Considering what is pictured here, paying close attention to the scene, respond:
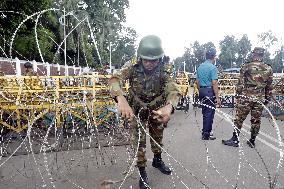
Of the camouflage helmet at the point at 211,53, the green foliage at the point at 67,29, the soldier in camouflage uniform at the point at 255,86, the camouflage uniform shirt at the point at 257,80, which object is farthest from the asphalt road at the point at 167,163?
the green foliage at the point at 67,29

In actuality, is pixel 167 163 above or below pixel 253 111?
below

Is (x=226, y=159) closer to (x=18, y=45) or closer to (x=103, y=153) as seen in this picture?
(x=103, y=153)

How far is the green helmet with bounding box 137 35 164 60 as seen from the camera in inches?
145

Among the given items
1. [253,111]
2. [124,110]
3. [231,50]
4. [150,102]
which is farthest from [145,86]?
[231,50]

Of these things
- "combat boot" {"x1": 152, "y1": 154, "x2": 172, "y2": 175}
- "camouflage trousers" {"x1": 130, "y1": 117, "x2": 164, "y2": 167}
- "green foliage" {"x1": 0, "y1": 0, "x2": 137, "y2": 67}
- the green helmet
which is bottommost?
"combat boot" {"x1": 152, "y1": 154, "x2": 172, "y2": 175}

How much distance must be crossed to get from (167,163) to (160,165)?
0.42 meters

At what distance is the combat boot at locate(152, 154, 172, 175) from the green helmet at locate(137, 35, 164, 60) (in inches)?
65.8

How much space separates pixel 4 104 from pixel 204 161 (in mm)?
4661

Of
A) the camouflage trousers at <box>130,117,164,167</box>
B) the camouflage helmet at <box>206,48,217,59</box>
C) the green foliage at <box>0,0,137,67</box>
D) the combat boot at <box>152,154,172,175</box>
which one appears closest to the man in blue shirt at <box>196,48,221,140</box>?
the camouflage helmet at <box>206,48,217,59</box>

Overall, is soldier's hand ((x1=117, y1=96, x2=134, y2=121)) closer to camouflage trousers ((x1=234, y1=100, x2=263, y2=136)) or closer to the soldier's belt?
the soldier's belt

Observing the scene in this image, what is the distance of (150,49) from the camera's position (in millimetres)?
3691

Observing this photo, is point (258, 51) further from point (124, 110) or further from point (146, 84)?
point (124, 110)

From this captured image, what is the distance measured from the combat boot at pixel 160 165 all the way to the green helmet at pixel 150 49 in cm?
167

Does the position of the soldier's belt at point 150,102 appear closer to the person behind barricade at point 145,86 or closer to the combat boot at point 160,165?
the person behind barricade at point 145,86
